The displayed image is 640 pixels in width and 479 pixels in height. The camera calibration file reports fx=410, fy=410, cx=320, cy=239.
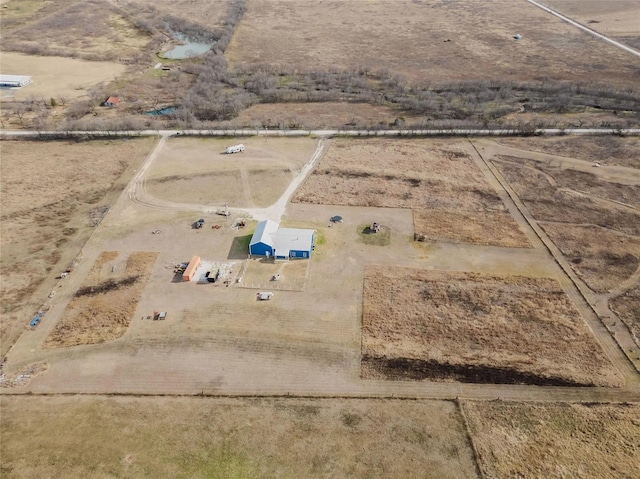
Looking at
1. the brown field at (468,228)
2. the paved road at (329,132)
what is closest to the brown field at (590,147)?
the paved road at (329,132)

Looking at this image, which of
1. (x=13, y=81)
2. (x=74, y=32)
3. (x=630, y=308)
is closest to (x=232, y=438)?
(x=630, y=308)

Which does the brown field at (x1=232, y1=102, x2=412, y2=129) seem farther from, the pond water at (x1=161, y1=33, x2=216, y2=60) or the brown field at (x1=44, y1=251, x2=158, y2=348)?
the pond water at (x1=161, y1=33, x2=216, y2=60)

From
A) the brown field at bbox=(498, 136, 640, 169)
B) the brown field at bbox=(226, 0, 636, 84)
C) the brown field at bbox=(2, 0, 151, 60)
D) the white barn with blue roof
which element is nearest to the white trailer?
the white barn with blue roof

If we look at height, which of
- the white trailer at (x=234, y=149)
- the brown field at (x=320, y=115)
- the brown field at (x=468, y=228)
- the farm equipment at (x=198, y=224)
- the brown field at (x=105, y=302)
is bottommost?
the brown field at (x=468, y=228)

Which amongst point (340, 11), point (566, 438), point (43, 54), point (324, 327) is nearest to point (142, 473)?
point (324, 327)

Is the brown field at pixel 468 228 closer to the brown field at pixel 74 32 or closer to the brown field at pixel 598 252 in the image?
the brown field at pixel 598 252

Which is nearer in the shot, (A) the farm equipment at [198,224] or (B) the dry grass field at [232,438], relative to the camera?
(B) the dry grass field at [232,438]

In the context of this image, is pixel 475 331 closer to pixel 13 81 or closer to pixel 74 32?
pixel 13 81
